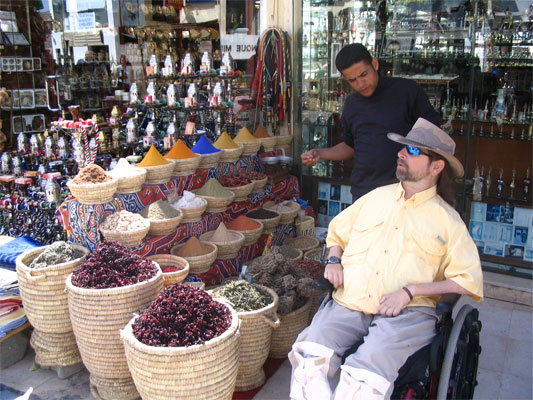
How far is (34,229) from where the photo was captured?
3.87 meters

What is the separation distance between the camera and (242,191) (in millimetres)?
3588

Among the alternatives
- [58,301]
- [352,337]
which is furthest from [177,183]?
[352,337]

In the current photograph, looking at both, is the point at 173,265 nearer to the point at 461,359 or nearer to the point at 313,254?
the point at 313,254

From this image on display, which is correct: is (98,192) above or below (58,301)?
above

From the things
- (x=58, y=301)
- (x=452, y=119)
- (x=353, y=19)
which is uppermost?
(x=353, y=19)

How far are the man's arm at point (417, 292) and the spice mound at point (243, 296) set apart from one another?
806 mm

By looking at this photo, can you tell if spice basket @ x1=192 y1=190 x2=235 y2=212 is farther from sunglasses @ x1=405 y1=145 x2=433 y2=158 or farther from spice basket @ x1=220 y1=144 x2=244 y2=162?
sunglasses @ x1=405 y1=145 x2=433 y2=158

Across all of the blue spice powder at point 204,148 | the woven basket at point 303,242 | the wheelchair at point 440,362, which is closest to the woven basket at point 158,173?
the blue spice powder at point 204,148

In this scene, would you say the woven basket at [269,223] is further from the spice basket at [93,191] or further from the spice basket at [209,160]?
the spice basket at [93,191]

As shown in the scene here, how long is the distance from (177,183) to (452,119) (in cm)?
222

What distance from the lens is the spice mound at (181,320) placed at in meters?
2.02

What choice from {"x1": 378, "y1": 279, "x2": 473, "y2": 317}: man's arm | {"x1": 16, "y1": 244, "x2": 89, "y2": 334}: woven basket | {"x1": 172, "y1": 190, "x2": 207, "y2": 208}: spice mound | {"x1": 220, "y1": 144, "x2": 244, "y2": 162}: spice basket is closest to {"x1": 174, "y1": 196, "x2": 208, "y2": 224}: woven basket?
{"x1": 172, "y1": 190, "x2": 207, "y2": 208}: spice mound

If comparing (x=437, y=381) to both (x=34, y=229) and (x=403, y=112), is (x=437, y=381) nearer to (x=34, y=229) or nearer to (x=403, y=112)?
(x=403, y=112)

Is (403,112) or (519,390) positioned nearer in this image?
(519,390)
